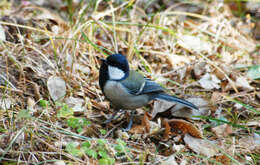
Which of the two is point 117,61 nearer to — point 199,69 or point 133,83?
point 133,83

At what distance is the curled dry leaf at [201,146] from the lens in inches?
105

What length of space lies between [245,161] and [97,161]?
4.03 ft

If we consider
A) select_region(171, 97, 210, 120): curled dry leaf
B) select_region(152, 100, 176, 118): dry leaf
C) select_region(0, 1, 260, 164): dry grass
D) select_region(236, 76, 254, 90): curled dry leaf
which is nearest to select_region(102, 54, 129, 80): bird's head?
select_region(0, 1, 260, 164): dry grass

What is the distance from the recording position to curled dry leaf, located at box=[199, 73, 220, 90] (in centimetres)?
391

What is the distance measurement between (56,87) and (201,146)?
1503mm

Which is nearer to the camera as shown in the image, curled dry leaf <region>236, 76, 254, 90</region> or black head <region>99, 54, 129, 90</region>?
black head <region>99, 54, 129, 90</region>

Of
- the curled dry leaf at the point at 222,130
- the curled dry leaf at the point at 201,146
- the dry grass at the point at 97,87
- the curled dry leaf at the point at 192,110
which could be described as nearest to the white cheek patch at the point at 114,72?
the dry grass at the point at 97,87

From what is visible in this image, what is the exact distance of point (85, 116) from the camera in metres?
3.12

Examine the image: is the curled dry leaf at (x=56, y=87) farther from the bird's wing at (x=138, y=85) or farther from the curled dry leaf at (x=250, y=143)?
the curled dry leaf at (x=250, y=143)

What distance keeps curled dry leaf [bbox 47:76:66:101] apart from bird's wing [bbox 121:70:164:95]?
61 cm

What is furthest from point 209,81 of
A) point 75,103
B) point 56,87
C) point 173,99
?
point 56,87

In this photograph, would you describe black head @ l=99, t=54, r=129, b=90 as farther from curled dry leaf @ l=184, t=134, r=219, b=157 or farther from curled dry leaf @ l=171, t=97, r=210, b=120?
curled dry leaf @ l=184, t=134, r=219, b=157

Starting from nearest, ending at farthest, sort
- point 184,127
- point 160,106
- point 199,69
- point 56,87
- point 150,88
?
point 184,127, point 56,87, point 150,88, point 160,106, point 199,69

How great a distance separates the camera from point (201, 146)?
2.79 metres
